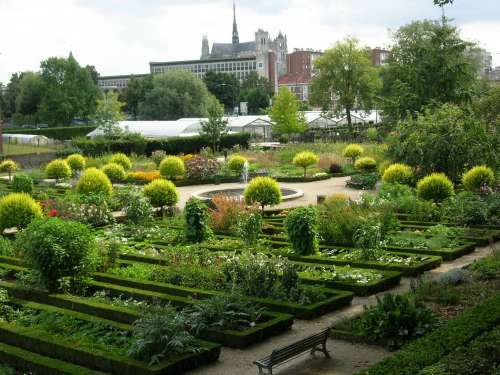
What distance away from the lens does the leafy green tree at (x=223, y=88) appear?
288 ft

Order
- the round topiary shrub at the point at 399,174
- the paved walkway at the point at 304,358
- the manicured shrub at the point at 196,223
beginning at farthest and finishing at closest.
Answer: the round topiary shrub at the point at 399,174 < the manicured shrub at the point at 196,223 < the paved walkway at the point at 304,358

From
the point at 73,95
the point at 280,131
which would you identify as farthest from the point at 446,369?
the point at 73,95

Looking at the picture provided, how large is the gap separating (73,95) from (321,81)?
27.9 m

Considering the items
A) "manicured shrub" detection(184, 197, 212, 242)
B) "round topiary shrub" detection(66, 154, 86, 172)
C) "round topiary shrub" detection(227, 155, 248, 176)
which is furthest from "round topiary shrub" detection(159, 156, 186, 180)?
"manicured shrub" detection(184, 197, 212, 242)

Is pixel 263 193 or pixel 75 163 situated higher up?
pixel 75 163

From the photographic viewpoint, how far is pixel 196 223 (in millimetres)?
14266

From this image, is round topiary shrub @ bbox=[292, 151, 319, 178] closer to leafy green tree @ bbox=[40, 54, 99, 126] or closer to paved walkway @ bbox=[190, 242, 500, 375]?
paved walkway @ bbox=[190, 242, 500, 375]

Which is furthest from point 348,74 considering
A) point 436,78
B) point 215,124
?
point 436,78

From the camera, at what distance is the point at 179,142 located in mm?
39812

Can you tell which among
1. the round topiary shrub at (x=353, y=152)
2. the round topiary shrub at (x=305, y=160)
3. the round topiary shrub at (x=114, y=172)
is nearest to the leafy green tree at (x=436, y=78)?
the round topiary shrub at (x=353, y=152)

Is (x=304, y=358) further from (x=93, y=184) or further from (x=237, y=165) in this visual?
(x=237, y=165)

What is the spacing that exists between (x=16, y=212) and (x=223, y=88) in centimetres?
7302

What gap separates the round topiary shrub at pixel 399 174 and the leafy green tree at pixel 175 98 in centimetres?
4409

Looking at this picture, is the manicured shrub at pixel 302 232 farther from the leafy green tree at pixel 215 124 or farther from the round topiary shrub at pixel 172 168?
the leafy green tree at pixel 215 124
